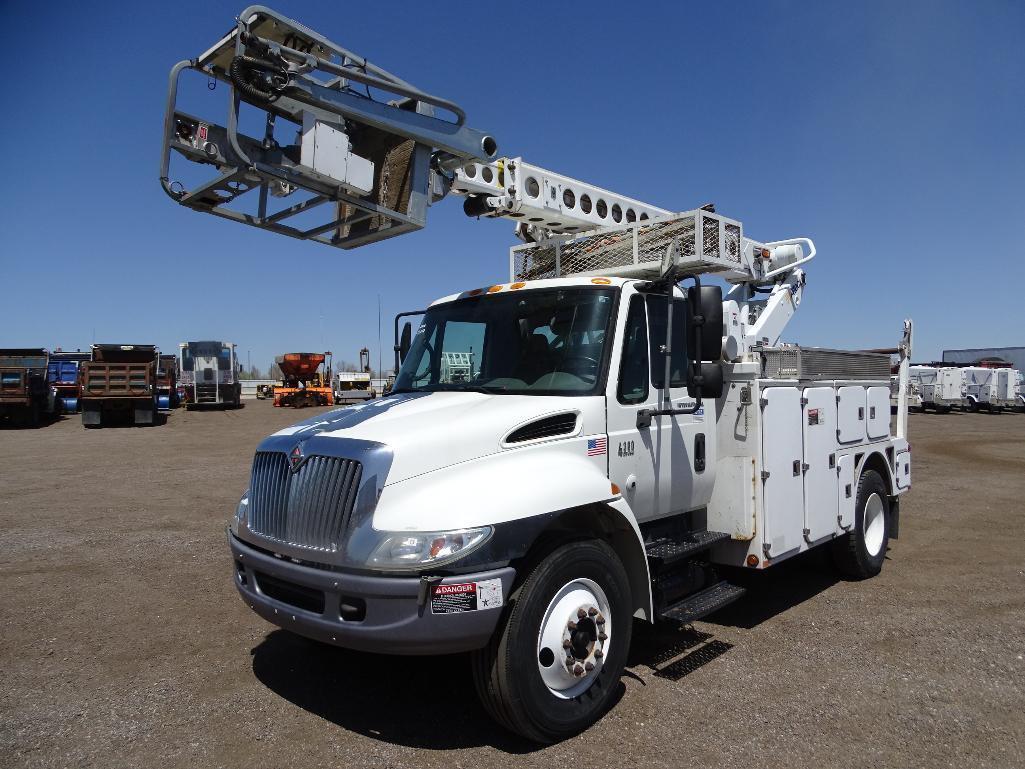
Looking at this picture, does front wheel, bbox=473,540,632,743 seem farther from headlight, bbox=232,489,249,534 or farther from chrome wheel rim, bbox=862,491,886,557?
chrome wheel rim, bbox=862,491,886,557

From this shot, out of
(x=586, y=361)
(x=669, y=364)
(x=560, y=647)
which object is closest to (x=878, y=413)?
(x=669, y=364)

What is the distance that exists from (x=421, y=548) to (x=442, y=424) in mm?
750

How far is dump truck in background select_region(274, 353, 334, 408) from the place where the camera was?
3459cm

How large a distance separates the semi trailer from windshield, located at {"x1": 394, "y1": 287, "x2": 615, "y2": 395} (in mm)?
15

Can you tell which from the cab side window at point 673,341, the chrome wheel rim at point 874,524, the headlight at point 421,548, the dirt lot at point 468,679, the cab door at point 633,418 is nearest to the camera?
the headlight at point 421,548

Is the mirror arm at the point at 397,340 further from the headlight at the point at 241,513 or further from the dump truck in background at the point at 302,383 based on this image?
the dump truck in background at the point at 302,383

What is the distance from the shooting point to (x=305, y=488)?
367cm

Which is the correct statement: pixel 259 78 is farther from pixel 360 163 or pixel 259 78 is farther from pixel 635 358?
pixel 635 358

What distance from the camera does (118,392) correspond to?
25.0 metres

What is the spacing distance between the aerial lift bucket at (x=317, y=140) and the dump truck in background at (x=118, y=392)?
23.9 m

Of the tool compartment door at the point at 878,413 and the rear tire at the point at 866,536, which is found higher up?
the tool compartment door at the point at 878,413

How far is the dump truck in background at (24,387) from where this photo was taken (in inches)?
968

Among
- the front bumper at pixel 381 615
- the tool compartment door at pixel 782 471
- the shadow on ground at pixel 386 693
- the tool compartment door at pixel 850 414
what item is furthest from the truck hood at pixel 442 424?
the tool compartment door at pixel 850 414

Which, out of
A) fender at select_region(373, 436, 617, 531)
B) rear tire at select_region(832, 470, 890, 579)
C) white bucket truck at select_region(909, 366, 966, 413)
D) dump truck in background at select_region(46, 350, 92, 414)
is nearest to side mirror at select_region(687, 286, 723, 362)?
fender at select_region(373, 436, 617, 531)
